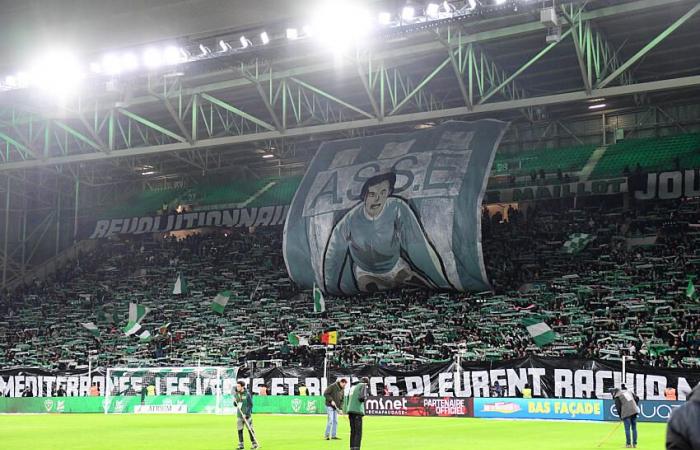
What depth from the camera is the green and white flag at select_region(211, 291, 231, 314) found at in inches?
1924

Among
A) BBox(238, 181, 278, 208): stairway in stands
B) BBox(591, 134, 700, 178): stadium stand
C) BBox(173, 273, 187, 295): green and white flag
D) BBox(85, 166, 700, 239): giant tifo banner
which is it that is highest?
BBox(591, 134, 700, 178): stadium stand

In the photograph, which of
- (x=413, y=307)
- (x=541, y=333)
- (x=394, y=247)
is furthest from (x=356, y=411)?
(x=413, y=307)

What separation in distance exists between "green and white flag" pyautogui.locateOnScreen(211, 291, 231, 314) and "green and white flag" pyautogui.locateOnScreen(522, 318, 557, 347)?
1786 centimetres

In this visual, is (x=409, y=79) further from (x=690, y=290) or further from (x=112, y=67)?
(x=690, y=290)

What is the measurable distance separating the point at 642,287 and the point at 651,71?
33.6ft

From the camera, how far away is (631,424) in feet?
72.3

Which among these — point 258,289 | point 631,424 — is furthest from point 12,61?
point 258,289

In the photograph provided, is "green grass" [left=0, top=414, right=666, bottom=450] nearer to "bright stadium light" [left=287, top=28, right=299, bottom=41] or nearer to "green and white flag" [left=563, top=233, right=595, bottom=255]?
"bright stadium light" [left=287, top=28, right=299, bottom=41]

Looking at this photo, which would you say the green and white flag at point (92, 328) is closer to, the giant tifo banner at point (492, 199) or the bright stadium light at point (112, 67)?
Answer: the giant tifo banner at point (492, 199)

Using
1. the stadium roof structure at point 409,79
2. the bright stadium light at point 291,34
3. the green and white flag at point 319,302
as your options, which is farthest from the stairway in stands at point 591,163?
the bright stadium light at point 291,34

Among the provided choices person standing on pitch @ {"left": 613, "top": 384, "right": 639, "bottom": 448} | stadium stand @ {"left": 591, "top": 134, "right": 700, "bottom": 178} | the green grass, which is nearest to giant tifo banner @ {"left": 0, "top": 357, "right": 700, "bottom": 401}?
the green grass

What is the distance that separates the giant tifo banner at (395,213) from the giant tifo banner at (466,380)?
224 inches

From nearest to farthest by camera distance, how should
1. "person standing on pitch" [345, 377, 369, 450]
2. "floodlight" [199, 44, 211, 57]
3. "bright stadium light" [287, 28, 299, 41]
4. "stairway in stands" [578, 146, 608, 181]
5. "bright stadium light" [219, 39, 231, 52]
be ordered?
"person standing on pitch" [345, 377, 369, 450] → "bright stadium light" [287, 28, 299, 41] → "bright stadium light" [219, 39, 231, 52] → "floodlight" [199, 44, 211, 57] → "stairway in stands" [578, 146, 608, 181]

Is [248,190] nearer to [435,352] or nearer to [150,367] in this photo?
[150,367]
